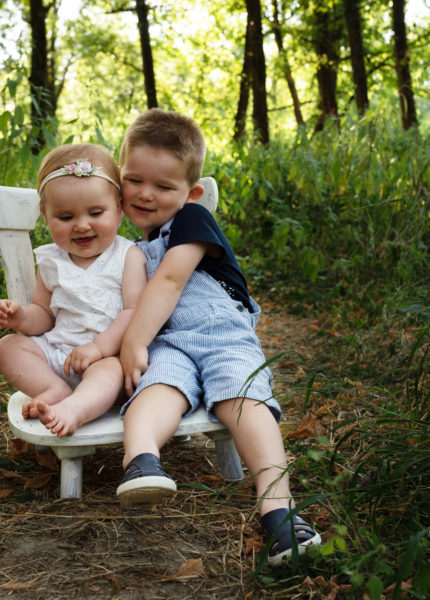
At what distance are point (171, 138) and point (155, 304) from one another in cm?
61

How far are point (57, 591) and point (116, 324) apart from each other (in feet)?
2.71

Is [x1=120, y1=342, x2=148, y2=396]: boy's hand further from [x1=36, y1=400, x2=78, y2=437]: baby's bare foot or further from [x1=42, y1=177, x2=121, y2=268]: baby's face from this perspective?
[x1=42, y1=177, x2=121, y2=268]: baby's face

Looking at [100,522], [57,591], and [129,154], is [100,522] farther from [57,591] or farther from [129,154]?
[129,154]

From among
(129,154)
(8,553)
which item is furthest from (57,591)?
(129,154)

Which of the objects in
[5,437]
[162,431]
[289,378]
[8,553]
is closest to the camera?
[8,553]

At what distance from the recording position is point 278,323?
13.3ft

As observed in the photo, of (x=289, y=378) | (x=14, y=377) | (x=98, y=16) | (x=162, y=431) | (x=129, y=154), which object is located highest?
(x=98, y=16)

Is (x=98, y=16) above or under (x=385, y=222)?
above

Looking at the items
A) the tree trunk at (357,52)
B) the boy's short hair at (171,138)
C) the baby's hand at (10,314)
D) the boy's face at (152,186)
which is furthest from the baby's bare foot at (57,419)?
the tree trunk at (357,52)

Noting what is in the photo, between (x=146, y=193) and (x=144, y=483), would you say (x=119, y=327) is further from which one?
(x=144, y=483)

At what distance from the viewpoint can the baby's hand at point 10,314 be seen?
1864 mm

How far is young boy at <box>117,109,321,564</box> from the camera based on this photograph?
1.50 meters

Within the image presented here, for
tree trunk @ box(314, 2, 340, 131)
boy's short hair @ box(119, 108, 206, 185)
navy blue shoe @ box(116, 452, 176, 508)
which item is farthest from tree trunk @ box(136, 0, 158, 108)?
navy blue shoe @ box(116, 452, 176, 508)

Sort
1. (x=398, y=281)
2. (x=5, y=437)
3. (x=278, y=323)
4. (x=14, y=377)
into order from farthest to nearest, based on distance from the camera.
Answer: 1. (x=278, y=323)
2. (x=398, y=281)
3. (x=5, y=437)
4. (x=14, y=377)
